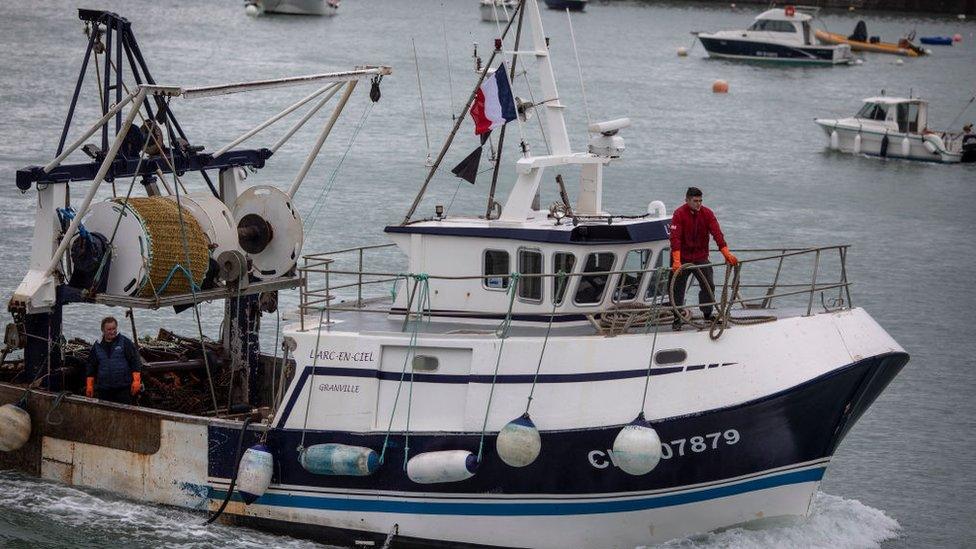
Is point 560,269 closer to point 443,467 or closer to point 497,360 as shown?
point 497,360

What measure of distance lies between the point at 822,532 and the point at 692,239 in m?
3.69

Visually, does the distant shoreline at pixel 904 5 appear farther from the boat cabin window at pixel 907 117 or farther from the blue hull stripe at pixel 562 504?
the blue hull stripe at pixel 562 504

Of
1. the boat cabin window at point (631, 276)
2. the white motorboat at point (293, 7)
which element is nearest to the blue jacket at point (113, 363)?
the boat cabin window at point (631, 276)

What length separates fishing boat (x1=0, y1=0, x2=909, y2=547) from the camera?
1462cm

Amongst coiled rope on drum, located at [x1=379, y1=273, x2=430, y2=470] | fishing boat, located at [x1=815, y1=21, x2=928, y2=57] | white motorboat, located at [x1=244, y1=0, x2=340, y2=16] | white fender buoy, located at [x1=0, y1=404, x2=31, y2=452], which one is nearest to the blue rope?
coiled rope on drum, located at [x1=379, y1=273, x2=430, y2=470]

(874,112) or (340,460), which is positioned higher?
(874,112)

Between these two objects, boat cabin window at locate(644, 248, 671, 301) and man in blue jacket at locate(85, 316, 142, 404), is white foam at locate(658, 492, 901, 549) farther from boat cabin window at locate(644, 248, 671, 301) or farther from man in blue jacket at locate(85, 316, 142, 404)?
man in blue jacket at locate(85, 316, 142, 404)

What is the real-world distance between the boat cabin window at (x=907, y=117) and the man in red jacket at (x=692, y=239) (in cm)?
3975

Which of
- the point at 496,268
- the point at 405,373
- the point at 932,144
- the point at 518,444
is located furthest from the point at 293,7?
the point at 518,444

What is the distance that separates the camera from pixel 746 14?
127125 millimetres

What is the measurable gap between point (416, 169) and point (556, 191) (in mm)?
4271

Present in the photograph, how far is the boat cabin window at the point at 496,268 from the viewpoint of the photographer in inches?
616

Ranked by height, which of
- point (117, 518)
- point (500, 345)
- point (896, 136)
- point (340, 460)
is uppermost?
point (896, 136)

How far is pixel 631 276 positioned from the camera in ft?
51.6
